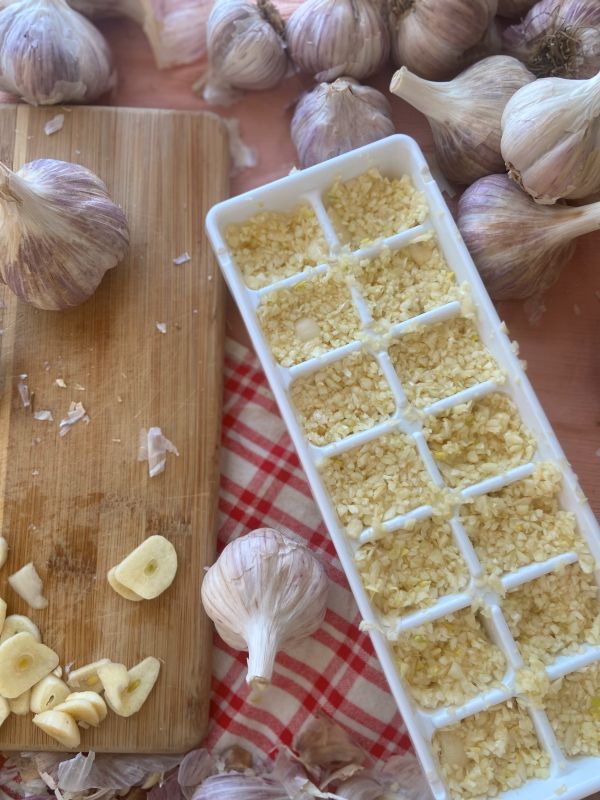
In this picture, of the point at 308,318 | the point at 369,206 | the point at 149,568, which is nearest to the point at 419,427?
the point at 308,318

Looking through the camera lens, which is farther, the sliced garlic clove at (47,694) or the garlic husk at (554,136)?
the sliced garlic clove at (47,694)

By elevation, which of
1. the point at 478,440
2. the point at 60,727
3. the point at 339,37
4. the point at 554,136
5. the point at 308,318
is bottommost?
the point at 60,727

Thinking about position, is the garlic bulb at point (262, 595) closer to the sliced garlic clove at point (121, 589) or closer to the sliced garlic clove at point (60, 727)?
the sliced garlic clove at point (121, 589)

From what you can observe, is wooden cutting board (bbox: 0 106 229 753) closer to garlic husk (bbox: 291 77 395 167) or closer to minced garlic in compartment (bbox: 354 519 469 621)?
garlic husk (bbox: 291 77 395 167)

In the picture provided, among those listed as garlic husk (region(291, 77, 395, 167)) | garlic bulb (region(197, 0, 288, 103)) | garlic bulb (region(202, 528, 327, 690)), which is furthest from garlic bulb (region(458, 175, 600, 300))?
garlic bulb (region(202, 528, 327, 690))

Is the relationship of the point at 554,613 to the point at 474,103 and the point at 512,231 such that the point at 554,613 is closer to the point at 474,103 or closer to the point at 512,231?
the point at 512,231

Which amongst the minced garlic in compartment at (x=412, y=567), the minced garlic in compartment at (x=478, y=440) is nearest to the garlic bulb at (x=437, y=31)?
the minced garlic in compartment at (x=478, y=440)
